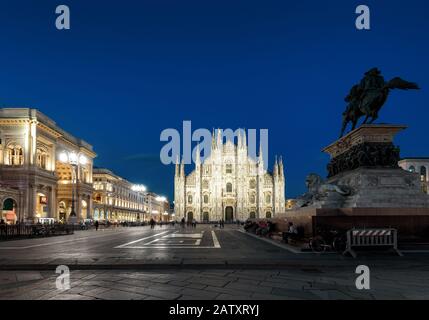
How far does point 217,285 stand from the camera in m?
8.69

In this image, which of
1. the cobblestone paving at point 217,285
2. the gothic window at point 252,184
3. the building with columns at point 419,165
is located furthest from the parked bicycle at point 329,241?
the gothic window at point 252,184

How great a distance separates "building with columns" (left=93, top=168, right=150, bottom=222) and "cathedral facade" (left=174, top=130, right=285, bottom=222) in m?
14.7

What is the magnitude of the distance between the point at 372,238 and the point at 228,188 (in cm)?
9358

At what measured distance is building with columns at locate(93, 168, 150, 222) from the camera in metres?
85.5

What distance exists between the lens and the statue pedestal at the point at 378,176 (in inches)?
683

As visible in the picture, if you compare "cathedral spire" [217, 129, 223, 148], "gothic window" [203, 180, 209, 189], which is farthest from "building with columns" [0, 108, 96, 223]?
"cathedral spire" [217, 129, 223, 148]

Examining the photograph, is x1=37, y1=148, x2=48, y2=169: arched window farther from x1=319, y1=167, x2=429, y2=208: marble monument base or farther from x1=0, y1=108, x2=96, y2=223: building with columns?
x1=319, y1=167, x2=429, y2=208: marble monument base

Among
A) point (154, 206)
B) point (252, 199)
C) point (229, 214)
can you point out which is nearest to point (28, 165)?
point (229, 214)

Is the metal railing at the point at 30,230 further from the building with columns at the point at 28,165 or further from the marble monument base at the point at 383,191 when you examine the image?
the marble monument base at the point at 383,191

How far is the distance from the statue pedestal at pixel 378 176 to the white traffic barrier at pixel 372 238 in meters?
2.70

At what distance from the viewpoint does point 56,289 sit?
8.30 metres

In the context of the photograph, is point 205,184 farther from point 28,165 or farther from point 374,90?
point 374,90
